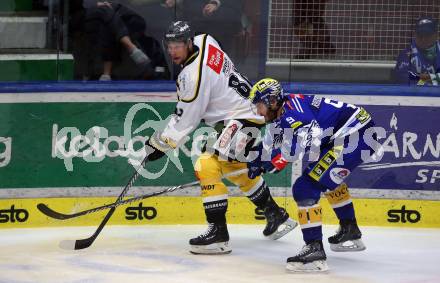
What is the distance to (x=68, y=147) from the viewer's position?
741cm

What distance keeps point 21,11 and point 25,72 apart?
17.3 inches

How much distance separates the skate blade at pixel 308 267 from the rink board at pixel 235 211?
55.8 inches

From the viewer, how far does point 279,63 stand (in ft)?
25.0

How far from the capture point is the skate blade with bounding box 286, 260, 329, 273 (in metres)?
6.09

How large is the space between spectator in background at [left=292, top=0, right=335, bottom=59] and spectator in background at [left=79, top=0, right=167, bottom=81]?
101 centimetres

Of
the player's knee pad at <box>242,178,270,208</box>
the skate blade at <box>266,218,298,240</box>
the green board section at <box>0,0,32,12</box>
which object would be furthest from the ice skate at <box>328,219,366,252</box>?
the green board section at <box>0,0,32,12</box>

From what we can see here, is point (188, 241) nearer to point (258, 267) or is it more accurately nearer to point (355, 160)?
point (258, 267)

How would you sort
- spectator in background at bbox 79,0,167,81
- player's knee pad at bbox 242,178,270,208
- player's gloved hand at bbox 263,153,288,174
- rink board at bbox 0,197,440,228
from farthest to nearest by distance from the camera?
spectator in background at bbox 79,0,167,81
rink board at bbox 0,197,440,228
player's knee pad at bbox 242,178,270,208
player's gloved hand at bbox 263,153,288,174

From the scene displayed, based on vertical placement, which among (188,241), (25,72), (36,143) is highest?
(25,72)

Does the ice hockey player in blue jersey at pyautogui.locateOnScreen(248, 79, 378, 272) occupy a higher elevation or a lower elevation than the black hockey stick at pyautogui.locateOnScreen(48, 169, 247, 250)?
higher

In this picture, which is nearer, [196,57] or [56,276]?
[56,276]

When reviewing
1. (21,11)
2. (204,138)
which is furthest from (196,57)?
(21,11)

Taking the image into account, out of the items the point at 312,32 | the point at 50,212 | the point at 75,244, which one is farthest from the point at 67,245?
the point at 312,32

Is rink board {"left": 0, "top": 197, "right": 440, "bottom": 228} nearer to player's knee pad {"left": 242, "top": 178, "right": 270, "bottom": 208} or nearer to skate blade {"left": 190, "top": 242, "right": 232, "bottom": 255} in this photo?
player's knee pad {"left": 242, "top": 178, "right": 270, "bottom": 208}
